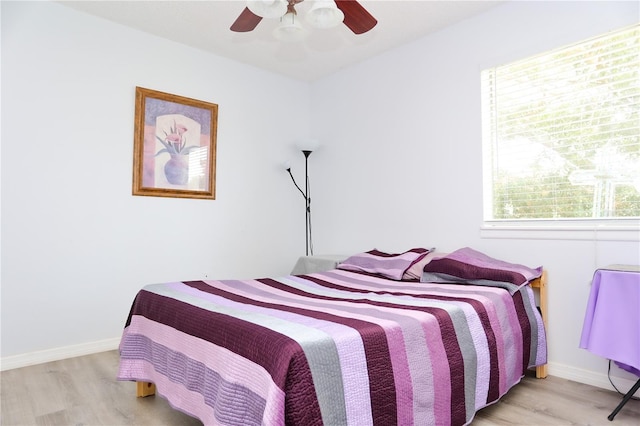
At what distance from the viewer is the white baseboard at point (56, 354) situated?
263cm

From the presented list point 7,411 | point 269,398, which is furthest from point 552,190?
point 7,411

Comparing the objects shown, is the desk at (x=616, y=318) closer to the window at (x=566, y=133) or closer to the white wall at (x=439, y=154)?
the white wall at (x=439, y=154)

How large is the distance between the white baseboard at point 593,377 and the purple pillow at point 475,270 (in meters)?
0.59

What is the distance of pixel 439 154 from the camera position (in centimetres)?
316

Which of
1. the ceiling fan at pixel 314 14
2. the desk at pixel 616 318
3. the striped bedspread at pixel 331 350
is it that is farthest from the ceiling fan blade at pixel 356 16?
the desk at pixel 616 318

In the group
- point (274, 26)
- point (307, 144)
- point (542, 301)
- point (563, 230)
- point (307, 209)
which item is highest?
point (274, 26)

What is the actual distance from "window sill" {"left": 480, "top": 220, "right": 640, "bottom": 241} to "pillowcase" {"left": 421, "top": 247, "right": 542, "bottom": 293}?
20 cm

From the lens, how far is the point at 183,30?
3221 millimetres

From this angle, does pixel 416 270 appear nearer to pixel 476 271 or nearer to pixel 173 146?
pixel 476 271

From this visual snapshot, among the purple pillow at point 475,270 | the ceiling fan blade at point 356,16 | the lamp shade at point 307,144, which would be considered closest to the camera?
the ceiling fan blade at point 356,16

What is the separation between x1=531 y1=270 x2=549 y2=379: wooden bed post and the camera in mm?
2418

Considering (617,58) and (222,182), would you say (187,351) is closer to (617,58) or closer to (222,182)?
(222,182)

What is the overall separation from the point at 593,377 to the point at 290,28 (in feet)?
8.42

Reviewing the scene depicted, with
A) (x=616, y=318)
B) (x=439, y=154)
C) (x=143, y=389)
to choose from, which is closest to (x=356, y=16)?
(x=439, y=154)
